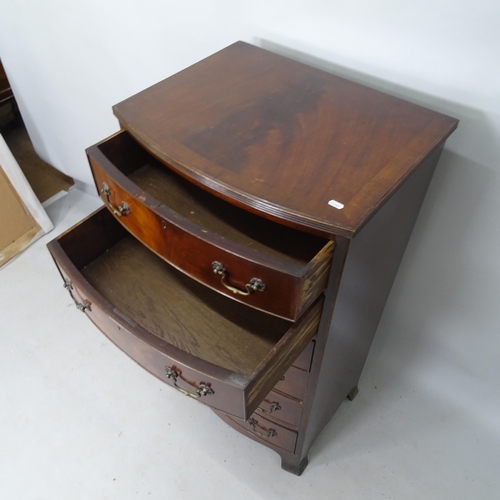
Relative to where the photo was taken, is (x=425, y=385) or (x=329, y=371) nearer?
(x=329, y=371)

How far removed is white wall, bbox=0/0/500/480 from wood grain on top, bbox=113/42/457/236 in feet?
0.23

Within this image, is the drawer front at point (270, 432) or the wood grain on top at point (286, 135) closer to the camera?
the wood grain on top at point (286, 135)

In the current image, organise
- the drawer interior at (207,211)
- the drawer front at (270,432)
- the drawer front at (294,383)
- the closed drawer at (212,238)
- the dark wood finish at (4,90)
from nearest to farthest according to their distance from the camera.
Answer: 1. the closed drawer at (212,238)
2. the drawer interior at (207,211)
3. the drawer front at (294,383)
4. the drawer front at (270,432)
5. the dark wood finish at (4,90)

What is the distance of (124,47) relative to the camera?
1229 mm

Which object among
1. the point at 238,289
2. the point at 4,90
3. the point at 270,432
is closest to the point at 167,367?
the point at 238,289

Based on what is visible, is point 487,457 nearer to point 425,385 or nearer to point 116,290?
point 425,385

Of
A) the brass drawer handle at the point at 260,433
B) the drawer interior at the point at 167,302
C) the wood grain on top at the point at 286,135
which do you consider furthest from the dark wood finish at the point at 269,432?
the wood grain on top at the point at 286,135

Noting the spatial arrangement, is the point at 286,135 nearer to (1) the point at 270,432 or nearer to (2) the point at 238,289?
(2) the point at 238,289

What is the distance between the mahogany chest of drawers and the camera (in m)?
0.62

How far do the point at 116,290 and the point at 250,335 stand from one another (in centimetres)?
26

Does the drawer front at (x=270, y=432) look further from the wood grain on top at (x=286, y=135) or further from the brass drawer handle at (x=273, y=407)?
the wood grain on top at (x=286, y=135)

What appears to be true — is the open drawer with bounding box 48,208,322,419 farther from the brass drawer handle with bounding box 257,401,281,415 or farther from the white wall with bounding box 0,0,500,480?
the white wall with bounding box 0,0,500,480

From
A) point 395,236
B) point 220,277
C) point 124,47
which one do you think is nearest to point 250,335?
point 220,277

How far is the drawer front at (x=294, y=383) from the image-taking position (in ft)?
2.83
